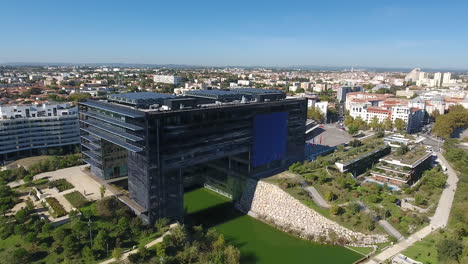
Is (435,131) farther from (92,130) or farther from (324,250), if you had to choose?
(92,130)

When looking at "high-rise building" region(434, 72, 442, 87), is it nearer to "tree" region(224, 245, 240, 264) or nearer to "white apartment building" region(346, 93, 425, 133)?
"white apartment building" region(346, 93, 425, 133)

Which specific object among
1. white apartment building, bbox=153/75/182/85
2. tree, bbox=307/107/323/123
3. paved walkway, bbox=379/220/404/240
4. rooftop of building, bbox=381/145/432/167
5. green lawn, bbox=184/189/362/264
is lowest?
green lawn, bbox=184/189/362/264

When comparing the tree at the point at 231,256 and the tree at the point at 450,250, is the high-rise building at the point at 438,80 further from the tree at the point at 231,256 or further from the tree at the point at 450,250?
the tree at the point at 231,256

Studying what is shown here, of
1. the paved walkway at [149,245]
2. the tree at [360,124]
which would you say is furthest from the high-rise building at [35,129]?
the tree at [360,124]

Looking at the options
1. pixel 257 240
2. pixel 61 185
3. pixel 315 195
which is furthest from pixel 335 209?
pixel 61 185

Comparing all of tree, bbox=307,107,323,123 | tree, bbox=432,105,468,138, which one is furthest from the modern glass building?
tree, bbox=432,105,468,138

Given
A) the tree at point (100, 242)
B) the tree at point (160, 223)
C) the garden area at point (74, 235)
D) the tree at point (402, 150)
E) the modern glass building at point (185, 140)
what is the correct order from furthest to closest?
the tree at point (402, 150) → the tree at point (160, 223) → the modern glass building at point (185, 140) → the tree at point (100, 242) → the garden area at point (74, 235)
